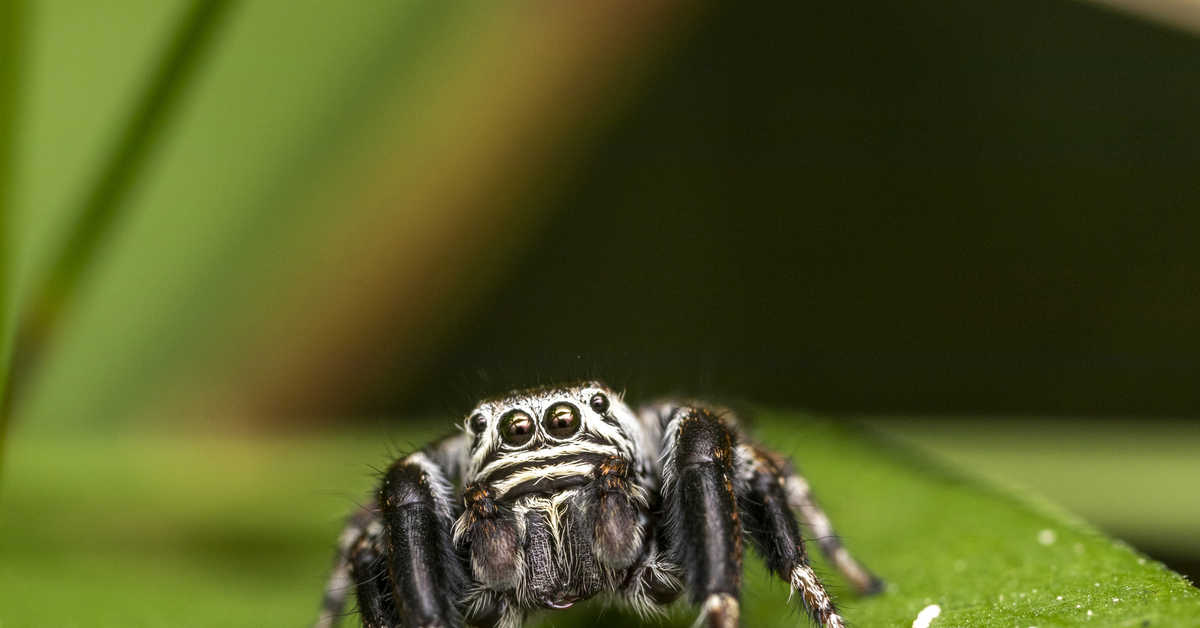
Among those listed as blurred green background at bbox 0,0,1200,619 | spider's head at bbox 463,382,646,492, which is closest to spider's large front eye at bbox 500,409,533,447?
spider's head at bbox 463,382,646,492

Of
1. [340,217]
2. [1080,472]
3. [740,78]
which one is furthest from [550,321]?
[1080,472]

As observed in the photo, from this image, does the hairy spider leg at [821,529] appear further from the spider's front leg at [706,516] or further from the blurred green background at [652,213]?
the blurred green background at [652,213]

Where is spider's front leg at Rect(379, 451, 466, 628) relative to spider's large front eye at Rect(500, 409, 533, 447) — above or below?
below

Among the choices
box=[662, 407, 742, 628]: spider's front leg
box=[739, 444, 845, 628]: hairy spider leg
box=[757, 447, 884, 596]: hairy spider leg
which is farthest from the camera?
box=[757, 447, 884, 596]: hairy spider leg

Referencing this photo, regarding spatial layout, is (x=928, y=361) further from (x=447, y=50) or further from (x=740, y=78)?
(x=447, y=50)

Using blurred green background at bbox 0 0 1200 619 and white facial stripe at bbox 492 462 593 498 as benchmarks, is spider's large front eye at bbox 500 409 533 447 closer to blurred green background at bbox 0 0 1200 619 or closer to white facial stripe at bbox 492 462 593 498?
white facial stripe at bbox 492 462 593 498
